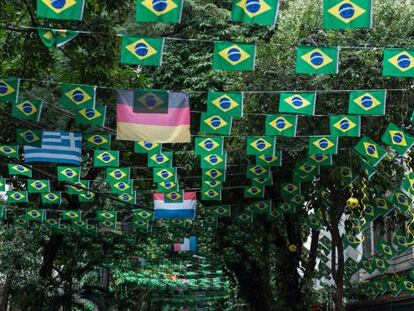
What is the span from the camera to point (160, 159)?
14.6 m

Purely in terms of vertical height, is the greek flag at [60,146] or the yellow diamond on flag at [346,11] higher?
the yellow diamond on flag at [346,11]

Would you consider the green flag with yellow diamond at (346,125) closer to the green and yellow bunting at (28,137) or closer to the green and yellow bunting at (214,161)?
the green and yellow bunting at (214,161)

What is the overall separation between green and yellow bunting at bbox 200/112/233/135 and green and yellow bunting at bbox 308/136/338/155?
161 centimetres

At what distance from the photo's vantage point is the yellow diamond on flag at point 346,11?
8031 millimetres

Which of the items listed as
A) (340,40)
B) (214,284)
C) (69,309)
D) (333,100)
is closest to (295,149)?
(333,100)

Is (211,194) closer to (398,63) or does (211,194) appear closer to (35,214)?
(35,214)

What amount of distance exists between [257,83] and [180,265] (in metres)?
18.6

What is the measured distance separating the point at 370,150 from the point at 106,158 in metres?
5.45

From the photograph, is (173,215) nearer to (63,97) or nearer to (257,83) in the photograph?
(257,83)

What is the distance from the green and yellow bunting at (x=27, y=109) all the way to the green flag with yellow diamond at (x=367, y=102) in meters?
5.06

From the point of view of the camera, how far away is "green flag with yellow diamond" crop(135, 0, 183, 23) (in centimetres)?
799

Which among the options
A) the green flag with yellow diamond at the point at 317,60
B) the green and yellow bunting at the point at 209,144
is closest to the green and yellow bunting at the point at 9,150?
the green and yellow bunting at the point at 209,144

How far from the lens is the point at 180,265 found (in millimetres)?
31344

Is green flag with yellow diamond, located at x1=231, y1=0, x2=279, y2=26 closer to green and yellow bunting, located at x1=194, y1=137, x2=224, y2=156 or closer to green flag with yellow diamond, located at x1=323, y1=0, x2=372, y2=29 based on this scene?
green flag with yellow diamond, located at x1=323, y1=0, x2=372, y2=29
